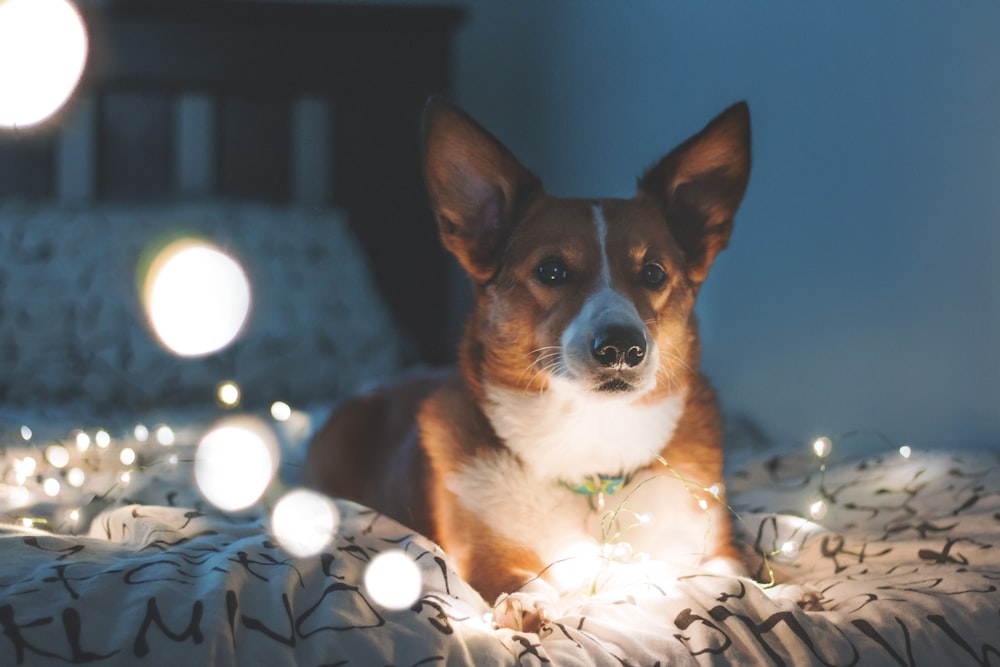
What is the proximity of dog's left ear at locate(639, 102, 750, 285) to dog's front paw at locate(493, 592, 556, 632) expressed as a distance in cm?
72

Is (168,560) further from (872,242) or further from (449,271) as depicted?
(449,271)

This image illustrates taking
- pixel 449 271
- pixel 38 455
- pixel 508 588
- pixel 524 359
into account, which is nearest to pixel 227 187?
pixel 449 271

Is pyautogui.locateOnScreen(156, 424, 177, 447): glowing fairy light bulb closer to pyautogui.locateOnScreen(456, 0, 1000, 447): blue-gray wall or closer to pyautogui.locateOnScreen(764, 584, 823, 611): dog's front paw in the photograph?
pyautogui.locateOnScreen(764, 584, 823, 611): dog's front paw

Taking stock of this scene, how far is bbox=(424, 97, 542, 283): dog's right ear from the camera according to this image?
1523mm

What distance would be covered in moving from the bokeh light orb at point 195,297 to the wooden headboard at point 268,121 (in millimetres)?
423

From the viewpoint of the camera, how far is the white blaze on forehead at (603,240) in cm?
146

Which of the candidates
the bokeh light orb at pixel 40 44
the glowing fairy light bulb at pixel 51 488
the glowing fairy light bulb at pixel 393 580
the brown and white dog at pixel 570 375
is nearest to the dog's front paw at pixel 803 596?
the brown and white dog at pixel 570 375

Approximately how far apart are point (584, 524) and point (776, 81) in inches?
55.0

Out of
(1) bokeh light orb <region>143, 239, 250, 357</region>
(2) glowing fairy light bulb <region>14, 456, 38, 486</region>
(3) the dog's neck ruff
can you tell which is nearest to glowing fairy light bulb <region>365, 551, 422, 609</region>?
(3) the dog's neck ruff

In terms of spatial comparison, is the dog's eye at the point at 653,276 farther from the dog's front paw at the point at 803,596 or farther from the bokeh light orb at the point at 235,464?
the bokeh light orb at the point at 235,464

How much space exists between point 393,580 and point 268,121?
9.50ft

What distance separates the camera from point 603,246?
1481 millimetres

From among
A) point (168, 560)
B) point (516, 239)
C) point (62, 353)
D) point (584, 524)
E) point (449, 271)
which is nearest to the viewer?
point (168, 560)

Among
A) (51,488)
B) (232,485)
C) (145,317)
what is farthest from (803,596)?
(145,317)
